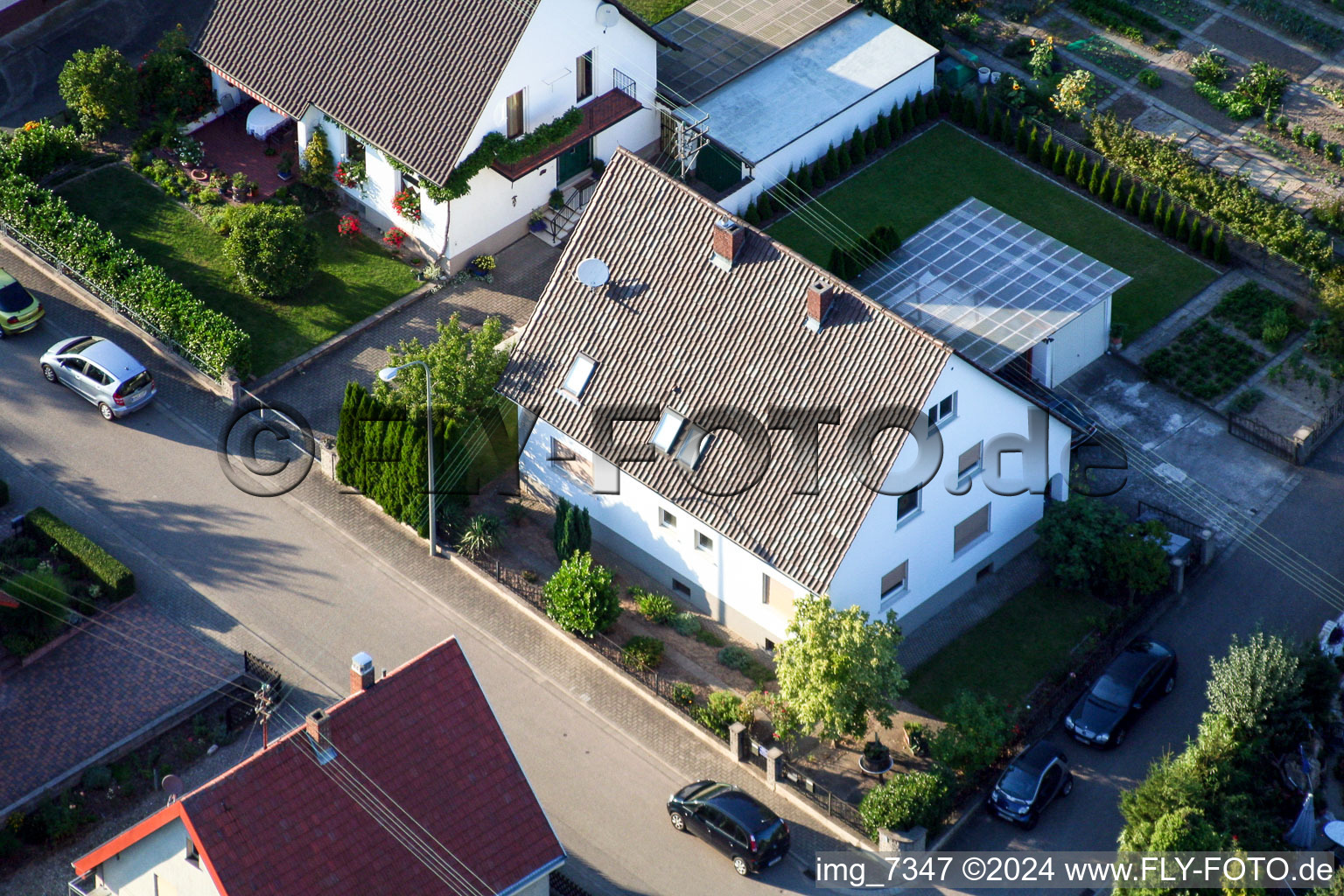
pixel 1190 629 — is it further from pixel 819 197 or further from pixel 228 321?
pixel 228 321

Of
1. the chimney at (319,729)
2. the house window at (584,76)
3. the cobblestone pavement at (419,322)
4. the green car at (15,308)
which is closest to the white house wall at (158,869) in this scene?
the chimney at (319,729)

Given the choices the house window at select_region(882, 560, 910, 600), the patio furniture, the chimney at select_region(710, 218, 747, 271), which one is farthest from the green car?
the house window at select_region(882, 560, 910, 600)

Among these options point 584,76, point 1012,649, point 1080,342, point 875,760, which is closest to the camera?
point 875,760

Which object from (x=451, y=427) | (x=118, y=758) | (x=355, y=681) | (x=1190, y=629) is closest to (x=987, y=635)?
(x=1190, y=629)

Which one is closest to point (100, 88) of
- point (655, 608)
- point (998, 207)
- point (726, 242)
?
point (726, 242)

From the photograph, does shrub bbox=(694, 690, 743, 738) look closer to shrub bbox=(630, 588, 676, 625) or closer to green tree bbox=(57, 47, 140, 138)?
shrub bbox=(630, 588, 676, 625)

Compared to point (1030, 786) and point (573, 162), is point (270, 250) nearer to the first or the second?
point (573, 162)
